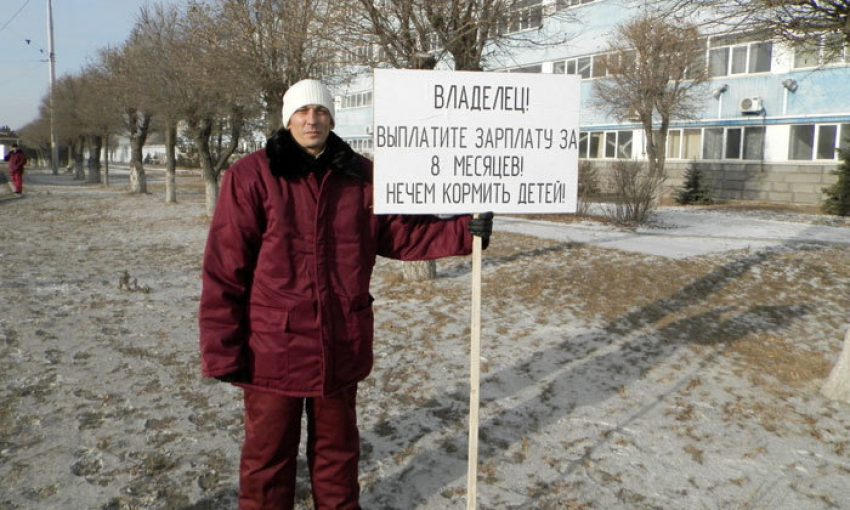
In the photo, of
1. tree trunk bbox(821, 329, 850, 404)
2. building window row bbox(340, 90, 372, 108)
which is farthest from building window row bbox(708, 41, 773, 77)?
building window row bbox(340, 90, 372, 108)

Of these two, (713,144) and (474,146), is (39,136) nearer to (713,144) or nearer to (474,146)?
(713,144)

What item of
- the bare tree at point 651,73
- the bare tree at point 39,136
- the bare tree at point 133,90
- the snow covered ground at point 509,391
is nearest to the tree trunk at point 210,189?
the bare tree at point 133,90

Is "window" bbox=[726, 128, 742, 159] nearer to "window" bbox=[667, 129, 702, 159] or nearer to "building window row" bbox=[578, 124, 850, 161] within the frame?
"building window row" bbox=[578, 124, 850, 161]

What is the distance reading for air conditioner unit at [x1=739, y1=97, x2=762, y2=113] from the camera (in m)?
22.4

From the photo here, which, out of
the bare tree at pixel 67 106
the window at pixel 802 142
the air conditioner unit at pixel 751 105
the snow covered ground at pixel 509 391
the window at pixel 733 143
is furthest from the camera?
the bare tree at pixel 67 106

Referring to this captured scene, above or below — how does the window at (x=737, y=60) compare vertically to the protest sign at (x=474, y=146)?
above

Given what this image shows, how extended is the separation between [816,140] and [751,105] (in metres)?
2.45

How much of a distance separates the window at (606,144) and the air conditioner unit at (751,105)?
16.0 feet

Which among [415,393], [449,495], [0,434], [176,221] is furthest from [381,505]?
[176,221]

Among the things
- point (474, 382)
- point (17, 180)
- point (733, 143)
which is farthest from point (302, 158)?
point (17, 180)

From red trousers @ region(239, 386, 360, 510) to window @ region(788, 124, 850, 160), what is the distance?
22.3 m

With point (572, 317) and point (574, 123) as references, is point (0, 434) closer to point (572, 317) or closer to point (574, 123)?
point (574, 123)

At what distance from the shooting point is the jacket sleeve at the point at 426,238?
3.00 metres

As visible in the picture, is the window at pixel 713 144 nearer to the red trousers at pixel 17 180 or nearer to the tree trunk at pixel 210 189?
the tree trunk at pixel 210 189
